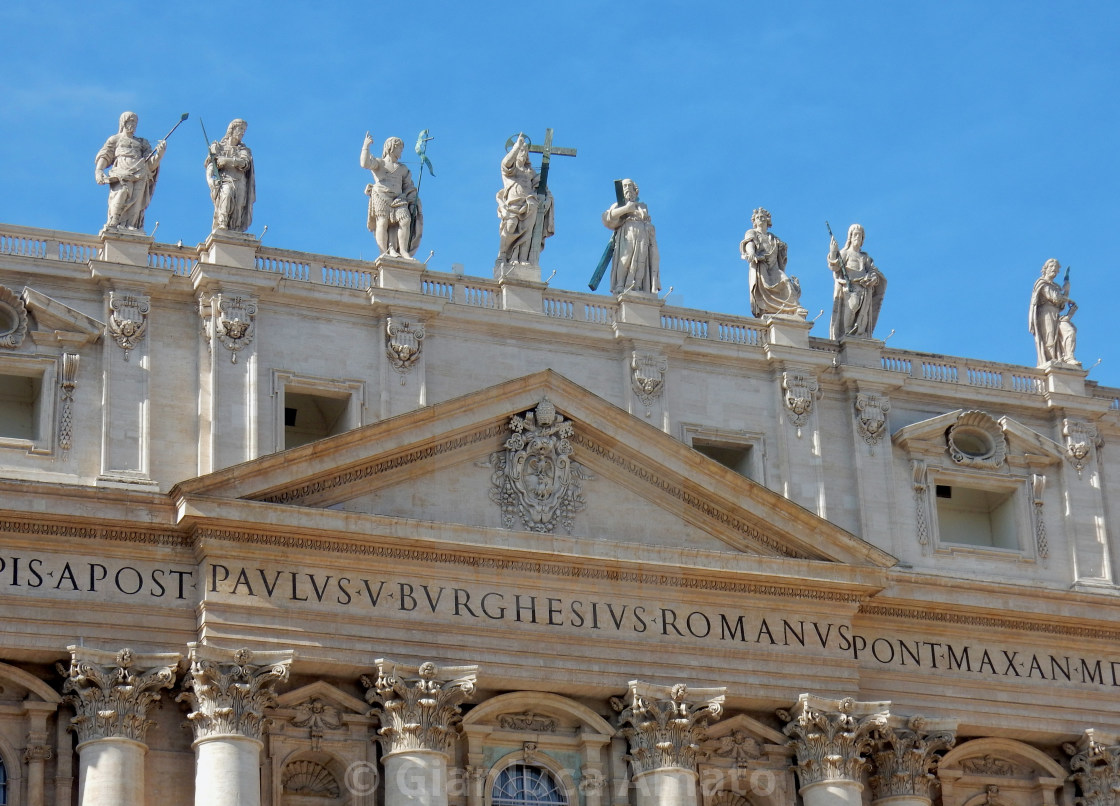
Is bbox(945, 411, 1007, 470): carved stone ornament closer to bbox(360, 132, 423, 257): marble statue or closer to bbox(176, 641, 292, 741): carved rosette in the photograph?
bbox(360, 132, 423, 257): marble statue

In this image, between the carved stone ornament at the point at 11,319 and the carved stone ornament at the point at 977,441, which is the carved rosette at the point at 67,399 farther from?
the carved stone ornament at the point at 977,441

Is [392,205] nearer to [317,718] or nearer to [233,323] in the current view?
[233,323]

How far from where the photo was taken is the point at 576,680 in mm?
39688

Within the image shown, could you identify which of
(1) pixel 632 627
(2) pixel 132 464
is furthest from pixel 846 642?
(2) pixel 132 464

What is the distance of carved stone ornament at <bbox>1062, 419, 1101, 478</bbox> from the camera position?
45500 mm

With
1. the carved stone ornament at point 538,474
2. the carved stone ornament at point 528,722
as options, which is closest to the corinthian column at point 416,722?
the carved stone ornament at point 528,722

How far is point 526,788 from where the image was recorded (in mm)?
39969

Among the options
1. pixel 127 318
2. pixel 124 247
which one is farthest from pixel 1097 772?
pixel 124 247

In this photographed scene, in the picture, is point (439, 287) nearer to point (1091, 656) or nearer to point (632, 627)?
point (632, 627)

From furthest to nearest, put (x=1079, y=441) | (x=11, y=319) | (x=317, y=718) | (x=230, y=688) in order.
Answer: (x=1079, y=441), (x=11, y=319), (x=317, y=718), (x=230, y=688)

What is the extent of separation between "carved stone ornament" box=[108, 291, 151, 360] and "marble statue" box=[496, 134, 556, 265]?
635 centimetres

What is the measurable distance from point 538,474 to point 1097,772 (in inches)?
427

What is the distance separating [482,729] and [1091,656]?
36.8 ft

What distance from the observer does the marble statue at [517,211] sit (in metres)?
43.0
